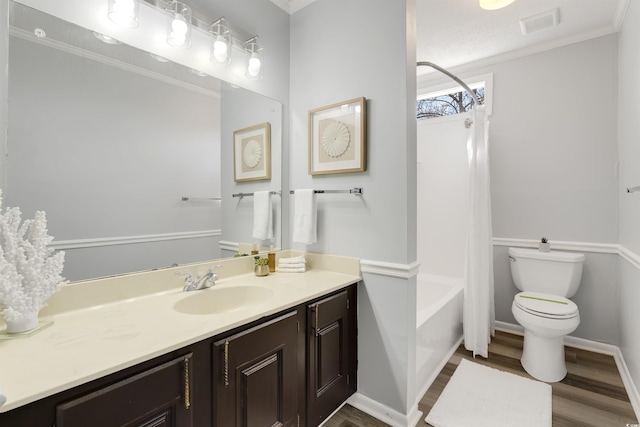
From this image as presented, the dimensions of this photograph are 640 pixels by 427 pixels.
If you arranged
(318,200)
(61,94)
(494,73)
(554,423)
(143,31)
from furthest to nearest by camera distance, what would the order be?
(494,73), (318,200), (554,423), (143,31), (61,94)

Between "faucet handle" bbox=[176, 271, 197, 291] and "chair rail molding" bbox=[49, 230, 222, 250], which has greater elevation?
"chair rail molding" bbox=[49, 230, 222, 250]

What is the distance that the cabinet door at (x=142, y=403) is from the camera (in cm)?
76

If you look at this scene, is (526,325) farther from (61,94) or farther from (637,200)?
(61,94)

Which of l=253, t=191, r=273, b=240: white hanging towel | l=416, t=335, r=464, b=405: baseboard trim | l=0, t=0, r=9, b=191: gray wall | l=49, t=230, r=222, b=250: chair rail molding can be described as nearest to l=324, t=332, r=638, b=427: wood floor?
l=416, t=335, r=464, b=405: baseboard trim

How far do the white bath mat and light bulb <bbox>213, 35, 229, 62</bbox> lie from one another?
2318mm

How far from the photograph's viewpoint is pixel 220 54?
165 cm

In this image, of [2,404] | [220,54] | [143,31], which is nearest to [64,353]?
[2,404]

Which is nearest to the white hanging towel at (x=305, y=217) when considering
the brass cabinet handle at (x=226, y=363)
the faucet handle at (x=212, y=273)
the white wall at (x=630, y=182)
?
the faucet handle at (x=212, y=273)

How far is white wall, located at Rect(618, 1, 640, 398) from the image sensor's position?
179cm

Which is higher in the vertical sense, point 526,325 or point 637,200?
point 637,200

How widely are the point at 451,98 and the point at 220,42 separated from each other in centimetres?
257

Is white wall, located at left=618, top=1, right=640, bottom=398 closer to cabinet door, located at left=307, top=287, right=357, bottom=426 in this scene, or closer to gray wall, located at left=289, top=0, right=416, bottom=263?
gray wall, located at left=289, top=0, right=416, bottom=263

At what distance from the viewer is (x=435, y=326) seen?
2074 mm

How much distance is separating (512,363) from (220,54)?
2.88 metres
